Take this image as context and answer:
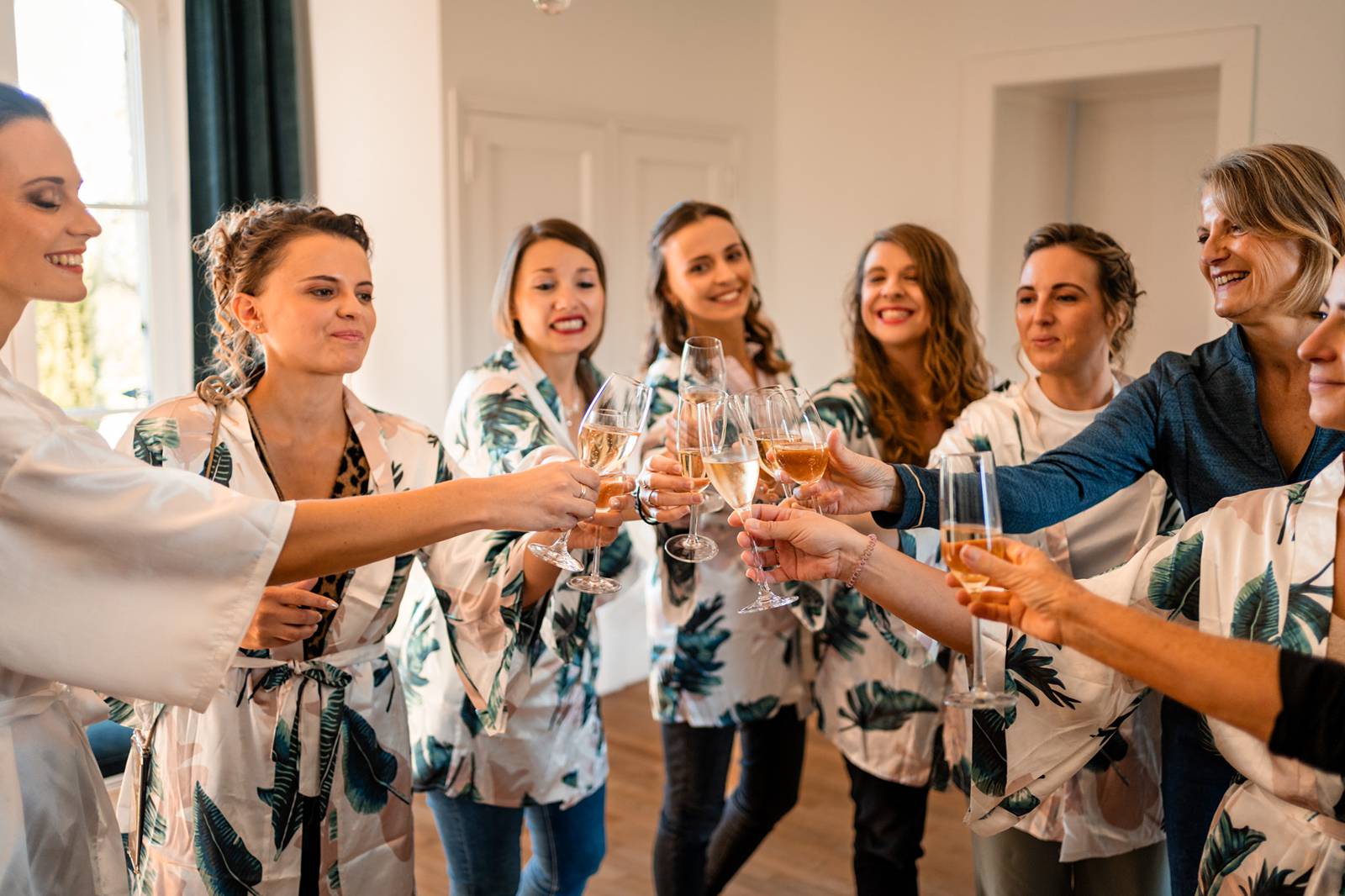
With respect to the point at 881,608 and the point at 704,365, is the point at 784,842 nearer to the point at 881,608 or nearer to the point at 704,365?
the point at 881,608

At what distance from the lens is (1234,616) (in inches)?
59.5

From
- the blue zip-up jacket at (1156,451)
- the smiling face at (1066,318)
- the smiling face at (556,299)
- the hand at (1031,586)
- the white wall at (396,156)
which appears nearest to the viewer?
the hand at (1031,586)

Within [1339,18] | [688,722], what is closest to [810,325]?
[1339,18]

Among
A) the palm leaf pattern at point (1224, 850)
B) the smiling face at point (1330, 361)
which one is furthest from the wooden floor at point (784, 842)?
the smiling face at point (1330, 361)

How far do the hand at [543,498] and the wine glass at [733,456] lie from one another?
0.18 m

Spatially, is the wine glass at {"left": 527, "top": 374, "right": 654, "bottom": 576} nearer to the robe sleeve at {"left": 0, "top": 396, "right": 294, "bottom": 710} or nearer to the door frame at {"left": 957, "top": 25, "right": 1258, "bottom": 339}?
the robe sleeve at {"left": 0, "top": 396, "right": 294, "bottom": 710}

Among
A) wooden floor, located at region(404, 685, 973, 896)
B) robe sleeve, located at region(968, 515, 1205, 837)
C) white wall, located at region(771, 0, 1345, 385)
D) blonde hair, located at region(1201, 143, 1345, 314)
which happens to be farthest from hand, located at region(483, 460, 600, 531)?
white wall, located at region(771, 0, 1345, 385)

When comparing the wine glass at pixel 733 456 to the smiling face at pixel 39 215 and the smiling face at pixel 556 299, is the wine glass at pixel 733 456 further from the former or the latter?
the smiling face at pixel 556 299

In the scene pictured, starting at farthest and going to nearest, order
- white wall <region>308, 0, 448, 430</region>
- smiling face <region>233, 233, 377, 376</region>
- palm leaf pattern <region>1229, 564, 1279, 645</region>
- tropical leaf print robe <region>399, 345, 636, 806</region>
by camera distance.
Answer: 1. white wall <region>308, 0, 448, 430</region>
2. tropical leaf print robe <region>399, 345, 636, 806</region>
3. smiling face <region>233, 233, 377, 376</region>
4. palm leaf pattern <region>1229, 564, 1279, 645</region>

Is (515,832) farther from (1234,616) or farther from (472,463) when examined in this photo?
(1234,616)

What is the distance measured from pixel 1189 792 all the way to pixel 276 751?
1.35m

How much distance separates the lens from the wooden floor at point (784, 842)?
329 cm

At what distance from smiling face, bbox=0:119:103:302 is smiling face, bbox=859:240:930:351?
5.70 ft

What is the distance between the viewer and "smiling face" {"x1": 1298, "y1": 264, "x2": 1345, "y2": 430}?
1390 millimetres
